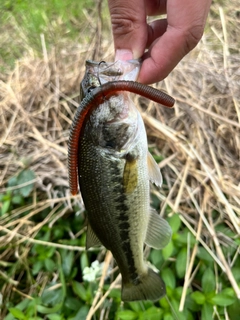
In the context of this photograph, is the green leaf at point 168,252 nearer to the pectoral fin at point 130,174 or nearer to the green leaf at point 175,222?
the green leaf at point 175,222

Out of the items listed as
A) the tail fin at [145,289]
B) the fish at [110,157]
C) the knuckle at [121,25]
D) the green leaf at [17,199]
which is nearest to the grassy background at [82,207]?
the green leaf at [17,199]

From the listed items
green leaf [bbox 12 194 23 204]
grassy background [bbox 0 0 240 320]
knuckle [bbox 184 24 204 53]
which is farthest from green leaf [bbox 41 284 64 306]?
knuckle [bbox 184 24 204 53]

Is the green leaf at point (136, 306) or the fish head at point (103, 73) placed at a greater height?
the fish head at point (103, 73)

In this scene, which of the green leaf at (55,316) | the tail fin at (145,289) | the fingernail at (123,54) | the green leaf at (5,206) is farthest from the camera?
the green leaf at (5,206)

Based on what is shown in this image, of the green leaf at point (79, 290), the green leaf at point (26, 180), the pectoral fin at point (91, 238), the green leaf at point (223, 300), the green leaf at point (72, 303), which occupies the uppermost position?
the pectoral fin at point (91, 238)

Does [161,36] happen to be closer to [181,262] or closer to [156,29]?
[156,29]

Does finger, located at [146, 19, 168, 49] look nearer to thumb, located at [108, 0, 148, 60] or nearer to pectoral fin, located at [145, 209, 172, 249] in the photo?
thumb, located at [108, 0, 148, 60]
